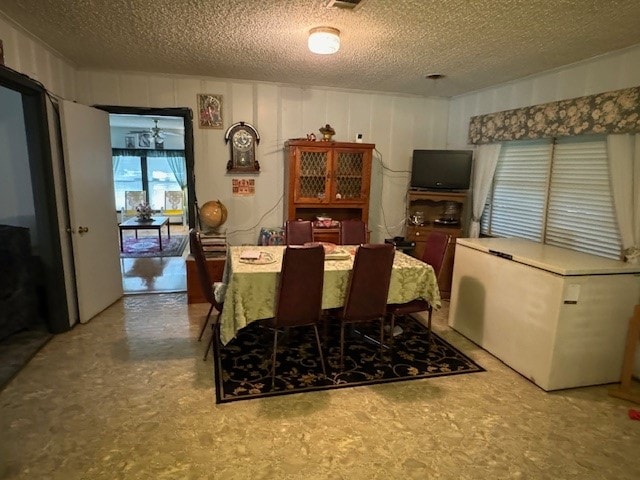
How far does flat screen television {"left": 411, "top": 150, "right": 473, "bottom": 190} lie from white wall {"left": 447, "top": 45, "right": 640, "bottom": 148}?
47 cm

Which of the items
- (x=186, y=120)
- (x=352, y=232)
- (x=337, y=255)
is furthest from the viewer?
(x=186, y=120)

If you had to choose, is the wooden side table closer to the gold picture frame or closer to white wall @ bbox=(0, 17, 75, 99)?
the gold picture frame

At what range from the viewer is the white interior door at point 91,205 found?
3.13m

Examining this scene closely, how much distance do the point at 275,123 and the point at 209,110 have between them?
72cm

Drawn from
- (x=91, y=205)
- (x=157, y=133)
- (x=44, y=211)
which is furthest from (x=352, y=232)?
(x=157, y=133)

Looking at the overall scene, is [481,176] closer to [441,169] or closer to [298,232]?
[441,169]

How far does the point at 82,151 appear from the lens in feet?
10.7

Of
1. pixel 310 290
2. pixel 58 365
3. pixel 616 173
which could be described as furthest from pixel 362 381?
pixel 616 173

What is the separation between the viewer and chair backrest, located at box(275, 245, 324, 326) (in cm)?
232

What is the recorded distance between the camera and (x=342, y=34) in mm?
2629

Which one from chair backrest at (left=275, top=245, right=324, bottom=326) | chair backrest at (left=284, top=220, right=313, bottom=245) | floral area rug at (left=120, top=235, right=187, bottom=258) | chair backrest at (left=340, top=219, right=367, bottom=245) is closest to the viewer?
chair backrest at (left=275, top=245, right=324, bottom=326)

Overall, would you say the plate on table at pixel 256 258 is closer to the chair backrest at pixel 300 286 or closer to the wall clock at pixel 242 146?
the chair backrest at pixel 300 286

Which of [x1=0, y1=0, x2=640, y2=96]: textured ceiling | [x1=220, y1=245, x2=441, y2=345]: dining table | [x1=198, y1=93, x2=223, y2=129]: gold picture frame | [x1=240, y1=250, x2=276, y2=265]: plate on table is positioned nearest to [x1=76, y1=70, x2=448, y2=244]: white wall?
[x1=198, y1=93, x2=223, y2=129]: gold picture frame

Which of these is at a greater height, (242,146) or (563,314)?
(242,146)
